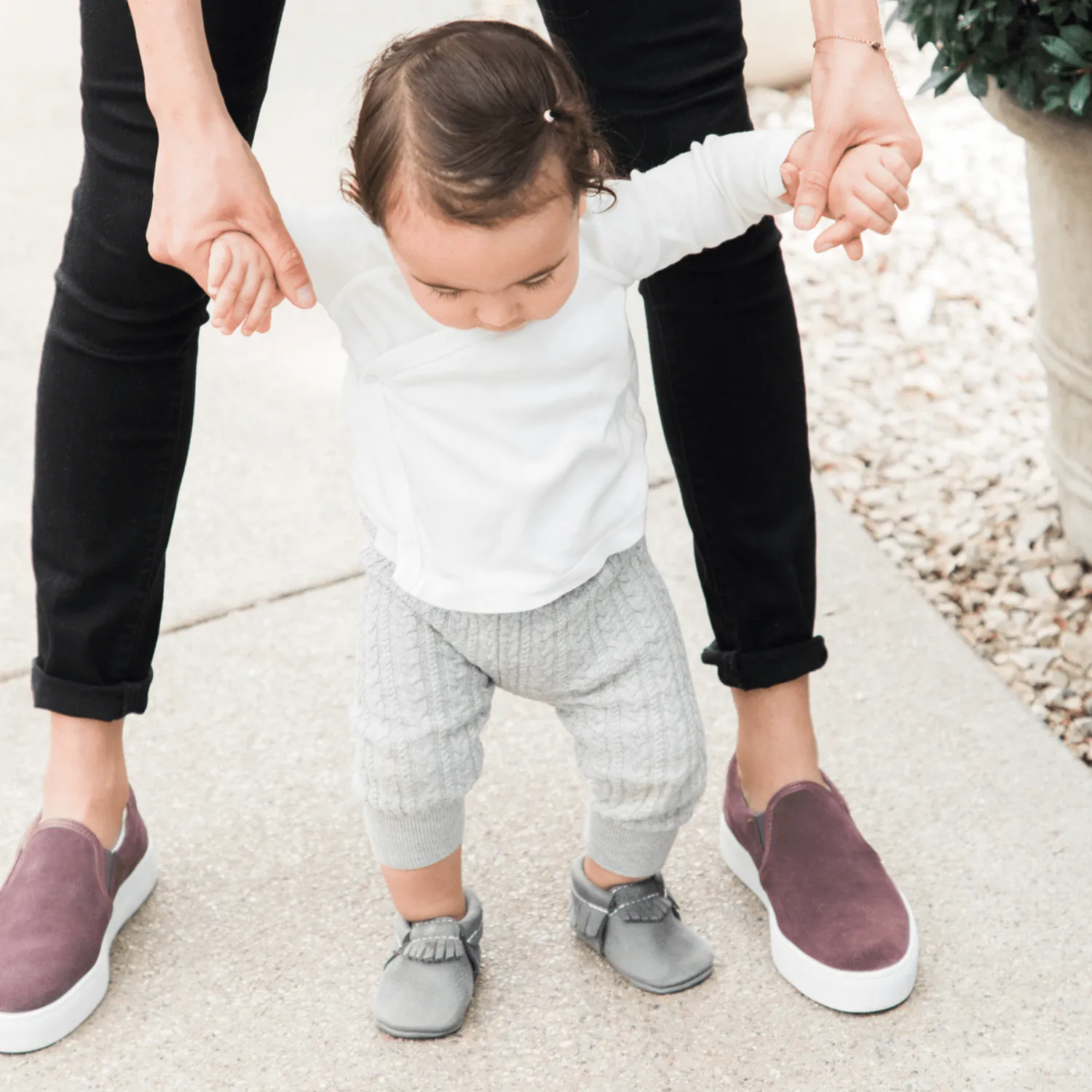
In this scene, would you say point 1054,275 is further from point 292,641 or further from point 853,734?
point 292,641

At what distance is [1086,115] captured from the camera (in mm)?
1998

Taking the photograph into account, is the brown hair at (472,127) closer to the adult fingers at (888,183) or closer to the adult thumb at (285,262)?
the adult thumb at (285,262)

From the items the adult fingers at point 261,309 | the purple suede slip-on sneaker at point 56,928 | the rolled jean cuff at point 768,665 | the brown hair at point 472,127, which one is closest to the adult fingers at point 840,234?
the brown hair at point 472,127

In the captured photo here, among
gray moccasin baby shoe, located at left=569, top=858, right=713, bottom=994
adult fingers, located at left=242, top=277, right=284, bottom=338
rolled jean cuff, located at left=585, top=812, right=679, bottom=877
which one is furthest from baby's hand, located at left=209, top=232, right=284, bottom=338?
gray moccasin baby shoe, located at left=569, top=858, right=713, bottom=994

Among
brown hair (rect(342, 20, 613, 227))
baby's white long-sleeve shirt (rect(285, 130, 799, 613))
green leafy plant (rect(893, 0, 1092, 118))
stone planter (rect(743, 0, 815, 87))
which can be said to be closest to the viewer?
brown hair (rect(342, 20, 613, 227))

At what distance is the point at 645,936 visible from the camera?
5.75ft

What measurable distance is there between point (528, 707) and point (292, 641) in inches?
16.3

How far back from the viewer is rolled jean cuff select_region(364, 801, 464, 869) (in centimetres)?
161

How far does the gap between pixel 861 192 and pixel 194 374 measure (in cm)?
78

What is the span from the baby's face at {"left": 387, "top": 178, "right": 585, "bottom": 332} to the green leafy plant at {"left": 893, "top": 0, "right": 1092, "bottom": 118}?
903 millimetres

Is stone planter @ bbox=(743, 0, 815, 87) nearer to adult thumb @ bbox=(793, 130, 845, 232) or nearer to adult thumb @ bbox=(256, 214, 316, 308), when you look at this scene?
adult thumb @ bbox=(793, 130, 845, 232)

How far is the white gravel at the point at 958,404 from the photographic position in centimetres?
247

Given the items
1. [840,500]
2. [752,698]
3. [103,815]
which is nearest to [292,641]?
[103,815]

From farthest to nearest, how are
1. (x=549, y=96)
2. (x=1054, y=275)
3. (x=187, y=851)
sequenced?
(x=1054, y=275) → (x=187, y=851) → (x=549, y=96)
